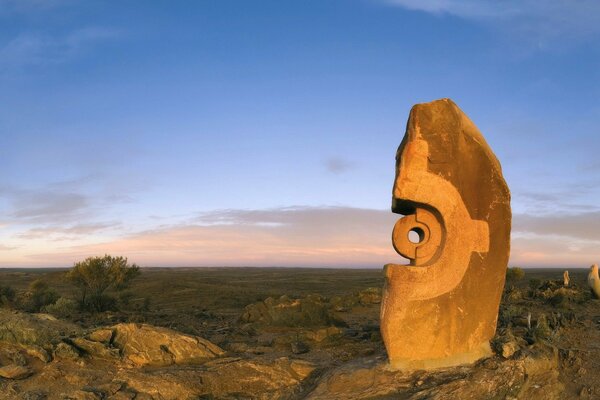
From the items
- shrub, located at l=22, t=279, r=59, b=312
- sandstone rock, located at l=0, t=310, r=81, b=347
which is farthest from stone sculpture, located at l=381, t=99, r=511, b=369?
shrub, located at l=22, t=279, r=59, b=312

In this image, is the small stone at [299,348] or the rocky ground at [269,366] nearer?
the rocky ground at [269,366]

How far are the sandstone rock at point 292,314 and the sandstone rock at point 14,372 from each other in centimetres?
868

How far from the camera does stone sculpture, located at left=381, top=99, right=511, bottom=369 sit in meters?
7.45

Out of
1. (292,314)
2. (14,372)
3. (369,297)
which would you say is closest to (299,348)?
(292,314)

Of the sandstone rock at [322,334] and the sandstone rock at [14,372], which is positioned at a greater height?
the sandstone rock at [14,372]

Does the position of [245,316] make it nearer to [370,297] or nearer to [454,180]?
[370,297]

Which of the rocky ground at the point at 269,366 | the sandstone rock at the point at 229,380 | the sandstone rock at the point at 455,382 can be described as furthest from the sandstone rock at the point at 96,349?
the sandstone rock at the point at 455,382

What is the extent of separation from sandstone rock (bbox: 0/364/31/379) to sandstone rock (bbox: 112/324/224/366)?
180cm

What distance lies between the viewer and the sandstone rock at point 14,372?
27.6 feet

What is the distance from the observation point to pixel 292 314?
16.4 metres

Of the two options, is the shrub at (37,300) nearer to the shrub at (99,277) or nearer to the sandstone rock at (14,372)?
the shrub at (99,277)

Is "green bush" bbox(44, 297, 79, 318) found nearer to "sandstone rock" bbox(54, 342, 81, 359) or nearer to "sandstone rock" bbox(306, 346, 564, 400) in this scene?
"sandstone rock" bbox(54, 342, 81, 359)

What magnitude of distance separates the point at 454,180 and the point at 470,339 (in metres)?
2.38

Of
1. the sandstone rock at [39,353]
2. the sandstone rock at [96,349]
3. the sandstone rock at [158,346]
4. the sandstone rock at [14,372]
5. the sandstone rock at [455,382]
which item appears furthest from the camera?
the sandstone rock at [158,346]
